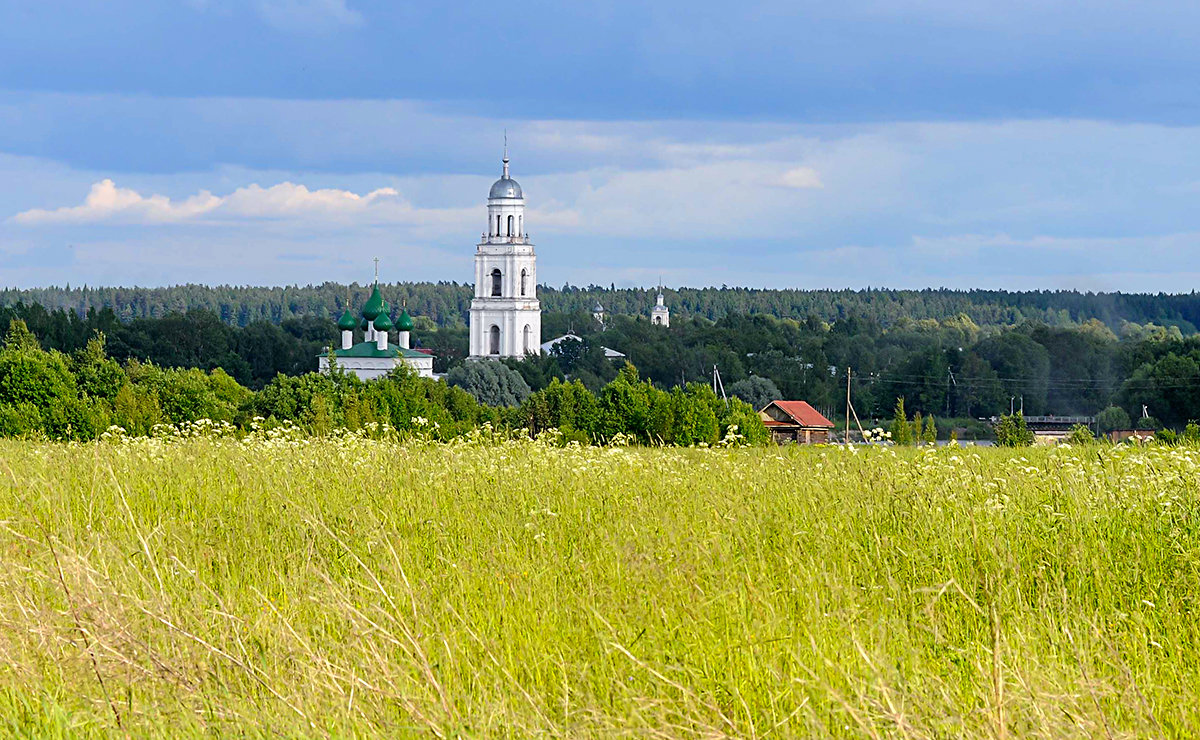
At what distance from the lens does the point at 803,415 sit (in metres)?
71.0

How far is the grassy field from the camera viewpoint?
431cm

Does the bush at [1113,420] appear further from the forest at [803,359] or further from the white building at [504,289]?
the white building at [504,289]

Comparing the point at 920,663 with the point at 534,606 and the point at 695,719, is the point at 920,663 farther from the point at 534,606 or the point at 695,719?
the point at 534,606

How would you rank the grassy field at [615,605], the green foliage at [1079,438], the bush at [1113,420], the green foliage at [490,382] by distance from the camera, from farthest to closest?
the green foliage at [490,382]
the bush at [1113,420]
the green foliage at [1079,438]
the grassy field at [615,605]

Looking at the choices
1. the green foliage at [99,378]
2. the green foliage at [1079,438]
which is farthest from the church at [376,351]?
the green foliage at [1079,438]

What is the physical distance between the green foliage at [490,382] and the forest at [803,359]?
988 millimetres

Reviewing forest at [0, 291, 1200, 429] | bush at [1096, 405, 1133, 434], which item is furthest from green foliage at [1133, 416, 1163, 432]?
bush at [1096, 405, 1133, 434]

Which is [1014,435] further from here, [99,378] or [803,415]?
[803,415]

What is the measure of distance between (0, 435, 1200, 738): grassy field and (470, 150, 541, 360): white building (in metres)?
117

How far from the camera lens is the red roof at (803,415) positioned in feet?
219

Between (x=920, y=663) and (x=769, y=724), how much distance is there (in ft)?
2.45

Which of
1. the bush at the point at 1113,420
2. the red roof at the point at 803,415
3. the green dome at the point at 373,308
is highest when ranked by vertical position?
the green dome at the point at 373,308

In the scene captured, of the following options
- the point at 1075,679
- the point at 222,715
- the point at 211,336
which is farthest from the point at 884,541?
the point at 211,336

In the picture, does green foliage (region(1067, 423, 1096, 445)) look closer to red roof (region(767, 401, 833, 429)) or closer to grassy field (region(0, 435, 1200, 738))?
grassy field (region(0, 435, 1200, 738))
